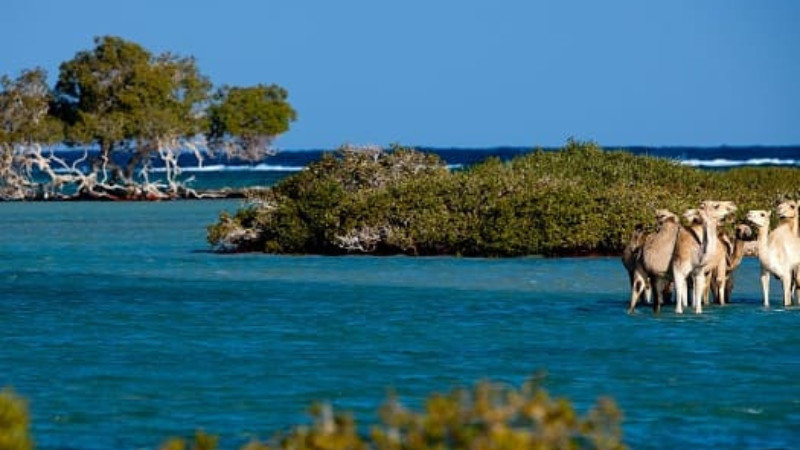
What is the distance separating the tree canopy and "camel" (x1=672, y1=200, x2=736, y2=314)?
48.1 m

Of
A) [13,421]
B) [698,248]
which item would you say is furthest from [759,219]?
[13,421]

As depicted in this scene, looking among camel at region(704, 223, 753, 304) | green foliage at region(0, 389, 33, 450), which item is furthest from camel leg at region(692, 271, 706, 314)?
green foliage at region(0, 389, 33, 450)

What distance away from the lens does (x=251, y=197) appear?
3394 centimetres

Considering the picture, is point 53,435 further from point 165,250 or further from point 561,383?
point 165,250

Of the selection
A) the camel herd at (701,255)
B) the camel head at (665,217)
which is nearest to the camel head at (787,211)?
the camel herd at (701,255)

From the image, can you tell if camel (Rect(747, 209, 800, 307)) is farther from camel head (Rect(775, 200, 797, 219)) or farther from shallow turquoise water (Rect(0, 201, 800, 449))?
shallow turquoise water (Rect(0, 201, 800, 449))

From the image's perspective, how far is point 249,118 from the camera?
72438 mm

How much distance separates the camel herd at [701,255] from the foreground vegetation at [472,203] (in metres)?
8.76

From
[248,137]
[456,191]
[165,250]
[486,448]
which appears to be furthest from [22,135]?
[486,448]

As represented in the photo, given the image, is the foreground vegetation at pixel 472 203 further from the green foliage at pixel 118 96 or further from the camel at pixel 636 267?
the green foliage at pixel 118 96

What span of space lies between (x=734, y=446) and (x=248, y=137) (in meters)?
61.1

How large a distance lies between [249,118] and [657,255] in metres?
53.8

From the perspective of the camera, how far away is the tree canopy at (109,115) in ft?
217

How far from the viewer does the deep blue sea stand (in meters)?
13.7
